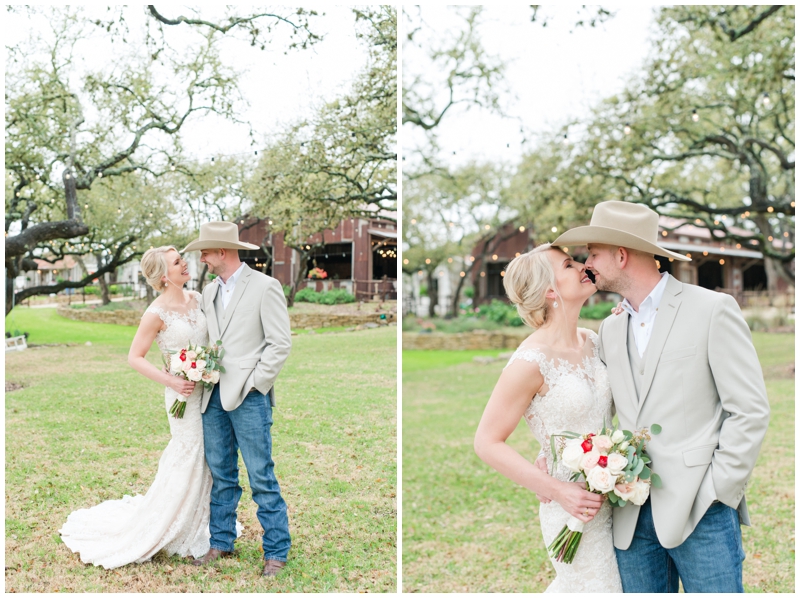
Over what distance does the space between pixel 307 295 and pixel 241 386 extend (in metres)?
1.22

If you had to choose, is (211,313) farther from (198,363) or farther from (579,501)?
(579,501)

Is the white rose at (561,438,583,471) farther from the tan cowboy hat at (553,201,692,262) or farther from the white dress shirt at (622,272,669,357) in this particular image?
the tan cowboy hat at (553,201,692,262)

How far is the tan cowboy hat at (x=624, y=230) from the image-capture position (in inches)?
79.4

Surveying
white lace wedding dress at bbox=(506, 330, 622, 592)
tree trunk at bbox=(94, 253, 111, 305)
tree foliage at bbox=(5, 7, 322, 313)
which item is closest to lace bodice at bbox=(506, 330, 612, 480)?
white lace wedding dress at bbox=(506, 330, 622, 592)

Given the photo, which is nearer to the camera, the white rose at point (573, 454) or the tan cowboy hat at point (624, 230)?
the white rose at point (573, 454)

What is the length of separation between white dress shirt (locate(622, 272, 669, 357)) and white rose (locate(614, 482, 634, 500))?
1.33 ft

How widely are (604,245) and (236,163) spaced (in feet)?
8.90

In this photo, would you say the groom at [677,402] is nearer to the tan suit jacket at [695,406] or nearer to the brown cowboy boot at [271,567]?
the tan suit jacket at [695,406]

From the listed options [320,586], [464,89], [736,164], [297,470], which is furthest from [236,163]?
[736,164]

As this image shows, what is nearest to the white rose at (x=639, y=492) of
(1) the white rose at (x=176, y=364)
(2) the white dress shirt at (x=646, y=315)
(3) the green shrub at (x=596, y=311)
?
(2) the white dress shirt at (x=646, y=315)

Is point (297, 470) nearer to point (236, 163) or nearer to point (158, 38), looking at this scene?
point (236, 163)

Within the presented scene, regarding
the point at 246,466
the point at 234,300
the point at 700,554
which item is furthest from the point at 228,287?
the point at 700,554

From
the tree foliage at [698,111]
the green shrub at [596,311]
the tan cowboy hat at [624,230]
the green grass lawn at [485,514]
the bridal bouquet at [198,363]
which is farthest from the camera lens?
the green shrub at [596,311]

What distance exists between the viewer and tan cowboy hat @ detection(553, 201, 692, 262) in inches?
79.4
